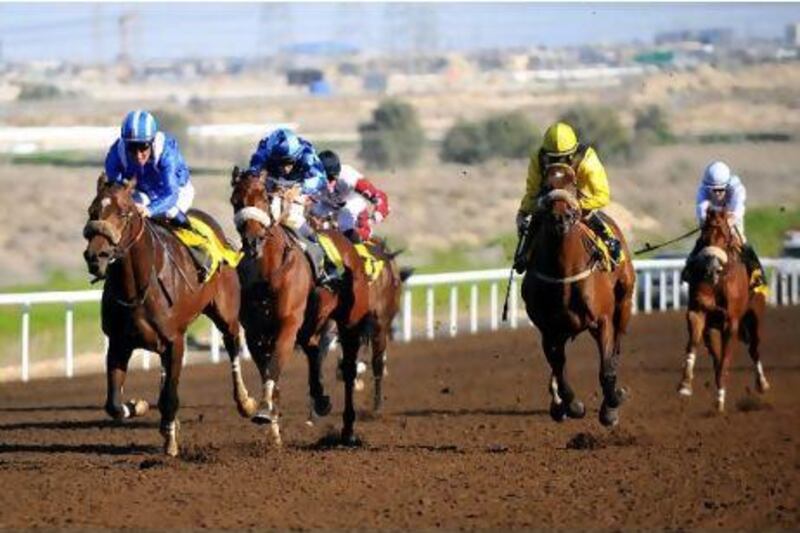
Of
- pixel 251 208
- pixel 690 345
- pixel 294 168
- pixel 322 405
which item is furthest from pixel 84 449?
pixel 690 345

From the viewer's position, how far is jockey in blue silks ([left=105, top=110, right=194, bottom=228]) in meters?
12.9

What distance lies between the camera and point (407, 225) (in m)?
47.1

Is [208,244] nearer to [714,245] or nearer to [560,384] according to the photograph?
[560,384]

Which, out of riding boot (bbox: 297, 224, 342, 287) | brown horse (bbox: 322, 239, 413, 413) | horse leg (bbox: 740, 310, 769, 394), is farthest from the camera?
horse leg (bbox: 740, 310, 769, 394)

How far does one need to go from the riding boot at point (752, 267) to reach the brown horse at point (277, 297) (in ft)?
13.3

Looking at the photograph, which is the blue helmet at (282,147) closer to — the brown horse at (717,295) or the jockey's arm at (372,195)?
the jockey's arm at (372,195)

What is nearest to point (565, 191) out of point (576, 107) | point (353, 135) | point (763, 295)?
point (763, 295)

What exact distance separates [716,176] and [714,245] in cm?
71

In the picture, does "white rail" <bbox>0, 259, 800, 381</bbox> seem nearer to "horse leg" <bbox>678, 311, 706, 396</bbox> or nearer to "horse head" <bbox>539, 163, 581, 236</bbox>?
"horse leg" <bbox>678, 311, 706, 396</bbox>

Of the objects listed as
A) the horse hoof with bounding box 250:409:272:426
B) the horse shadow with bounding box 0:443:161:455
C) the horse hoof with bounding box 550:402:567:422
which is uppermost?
the horse hoof with bounding box 250:409:272:426


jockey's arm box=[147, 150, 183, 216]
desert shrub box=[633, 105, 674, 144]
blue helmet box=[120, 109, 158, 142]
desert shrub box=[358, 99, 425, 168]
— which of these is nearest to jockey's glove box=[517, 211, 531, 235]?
jockey's arm box=[147, 150, 183, 216]

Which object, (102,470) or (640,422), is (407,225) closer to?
(640,422)

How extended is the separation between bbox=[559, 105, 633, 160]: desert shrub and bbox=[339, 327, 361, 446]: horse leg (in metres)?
40.9

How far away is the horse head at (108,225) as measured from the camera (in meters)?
12.0
